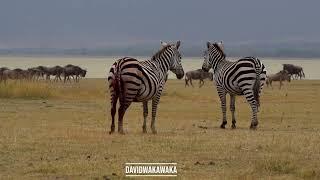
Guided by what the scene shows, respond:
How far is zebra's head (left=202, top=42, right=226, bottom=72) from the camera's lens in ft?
73.5

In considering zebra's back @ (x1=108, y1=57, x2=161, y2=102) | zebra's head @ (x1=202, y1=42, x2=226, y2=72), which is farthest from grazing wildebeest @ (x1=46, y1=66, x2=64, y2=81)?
zebra's back @ (x1=108, y1=57, x2=161, y2=102)

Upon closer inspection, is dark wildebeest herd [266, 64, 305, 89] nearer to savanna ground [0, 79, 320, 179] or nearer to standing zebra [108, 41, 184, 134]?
savanna ground [0, 79, 320, 179]

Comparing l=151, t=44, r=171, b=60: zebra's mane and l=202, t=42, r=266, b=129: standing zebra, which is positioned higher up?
l=151, t=44, r=171, b=60: zebra's mane

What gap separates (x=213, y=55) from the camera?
22.5 meters

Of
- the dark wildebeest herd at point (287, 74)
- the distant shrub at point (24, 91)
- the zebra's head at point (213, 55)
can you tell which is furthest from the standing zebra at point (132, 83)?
the dark wildebeest herd at point (287, 74)

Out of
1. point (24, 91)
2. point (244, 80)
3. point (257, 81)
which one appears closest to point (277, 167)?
point (244, 80)

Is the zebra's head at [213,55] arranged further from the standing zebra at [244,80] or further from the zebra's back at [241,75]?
the zebra's back at [241,75]

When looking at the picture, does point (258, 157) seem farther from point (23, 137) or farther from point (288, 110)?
point (288, 110)

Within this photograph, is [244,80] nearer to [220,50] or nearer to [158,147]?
[220,50]

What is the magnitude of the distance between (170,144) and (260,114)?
13277 millimetres

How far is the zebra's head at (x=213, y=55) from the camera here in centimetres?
2241

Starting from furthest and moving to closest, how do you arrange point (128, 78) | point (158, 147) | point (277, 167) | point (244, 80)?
1. point (244, 80)
2. point (128, 78)
3. point (158, 147)
4. point (277, 167)

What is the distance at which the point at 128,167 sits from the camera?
12414mm

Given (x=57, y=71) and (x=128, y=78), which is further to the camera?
(x=57, y=71)
